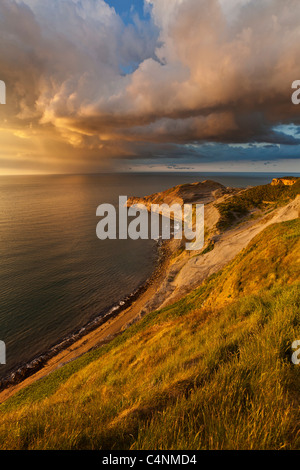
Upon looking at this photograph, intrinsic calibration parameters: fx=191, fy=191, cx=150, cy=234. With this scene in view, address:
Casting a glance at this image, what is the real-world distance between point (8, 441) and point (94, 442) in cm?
129

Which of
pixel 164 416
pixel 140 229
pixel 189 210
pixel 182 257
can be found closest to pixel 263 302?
pixel 164 416

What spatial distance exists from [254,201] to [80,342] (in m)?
66.3

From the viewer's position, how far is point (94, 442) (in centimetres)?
274

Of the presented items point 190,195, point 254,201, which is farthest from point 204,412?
point 190,195

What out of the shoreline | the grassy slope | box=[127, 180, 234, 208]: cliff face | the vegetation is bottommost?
the shoreline

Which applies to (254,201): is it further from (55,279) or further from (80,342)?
(80,342)

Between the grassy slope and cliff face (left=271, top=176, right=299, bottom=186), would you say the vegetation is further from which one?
the grassy slope

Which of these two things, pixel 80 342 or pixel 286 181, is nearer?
pixel 80 342

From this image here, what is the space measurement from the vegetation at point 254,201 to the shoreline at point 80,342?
1098 inches

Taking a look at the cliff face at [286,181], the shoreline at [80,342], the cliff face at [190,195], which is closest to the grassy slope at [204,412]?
the shoreline at [80,342]

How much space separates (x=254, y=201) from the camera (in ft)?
216

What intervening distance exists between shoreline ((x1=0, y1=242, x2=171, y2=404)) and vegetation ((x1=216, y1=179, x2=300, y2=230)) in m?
27.9

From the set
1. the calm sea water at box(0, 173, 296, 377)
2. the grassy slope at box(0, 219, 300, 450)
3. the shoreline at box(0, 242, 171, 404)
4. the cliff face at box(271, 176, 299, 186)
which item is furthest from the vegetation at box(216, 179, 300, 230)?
the grassy slope at box(0, 219, 300, 450)

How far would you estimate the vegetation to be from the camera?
5059 cm
